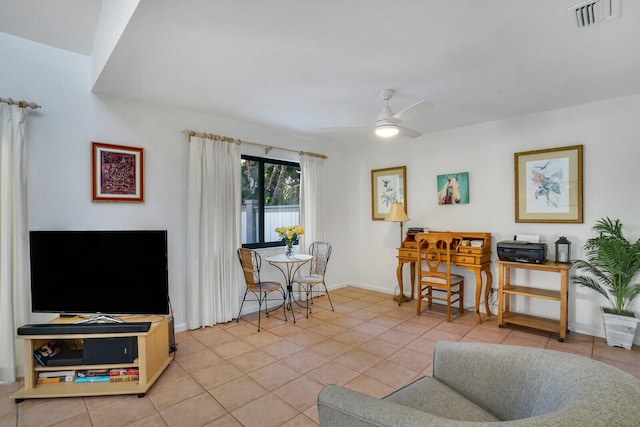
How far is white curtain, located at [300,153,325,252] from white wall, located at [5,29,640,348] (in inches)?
11.2

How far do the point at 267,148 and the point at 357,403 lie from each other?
11.9 feet

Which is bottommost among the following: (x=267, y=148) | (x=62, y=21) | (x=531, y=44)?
(x=267, y=148)

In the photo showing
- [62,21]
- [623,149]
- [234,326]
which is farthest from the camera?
[234,326]

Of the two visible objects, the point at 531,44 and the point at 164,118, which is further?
the point at 164,118

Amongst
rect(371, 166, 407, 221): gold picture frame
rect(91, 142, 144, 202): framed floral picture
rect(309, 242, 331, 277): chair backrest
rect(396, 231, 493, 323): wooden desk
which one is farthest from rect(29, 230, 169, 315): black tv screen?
rect(371, 166, 407, 221): gold picture frame

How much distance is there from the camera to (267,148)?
13.9 ft

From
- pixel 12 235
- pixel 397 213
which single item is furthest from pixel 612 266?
pixel 12 235

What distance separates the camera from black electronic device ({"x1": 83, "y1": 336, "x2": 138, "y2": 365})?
232 cm

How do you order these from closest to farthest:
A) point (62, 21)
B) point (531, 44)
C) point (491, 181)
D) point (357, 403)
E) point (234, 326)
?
point (357, 403), point (531, 44), point (62, 21), point (234, 326), point (491, 181)

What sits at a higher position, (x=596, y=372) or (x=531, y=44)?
(x=531, y=44)

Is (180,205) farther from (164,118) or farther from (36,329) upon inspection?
(36,329)

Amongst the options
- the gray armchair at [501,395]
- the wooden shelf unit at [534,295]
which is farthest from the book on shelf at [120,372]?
the wooden shelf unit at [534,295]

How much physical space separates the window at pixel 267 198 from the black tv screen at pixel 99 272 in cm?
169

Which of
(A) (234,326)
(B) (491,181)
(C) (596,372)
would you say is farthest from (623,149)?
(A) (234,326)
